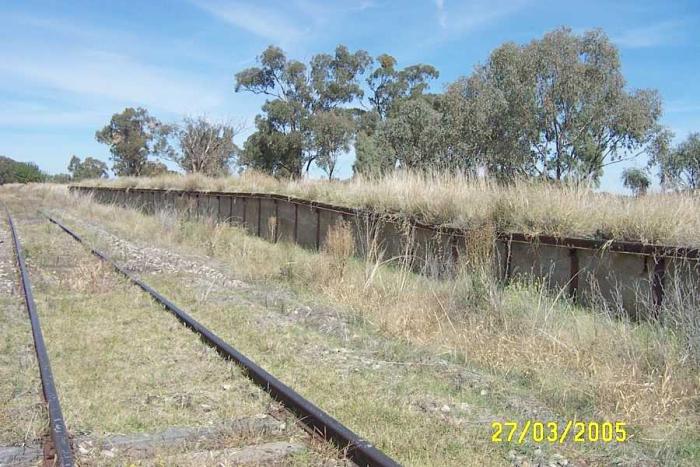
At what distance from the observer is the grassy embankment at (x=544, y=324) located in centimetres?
507

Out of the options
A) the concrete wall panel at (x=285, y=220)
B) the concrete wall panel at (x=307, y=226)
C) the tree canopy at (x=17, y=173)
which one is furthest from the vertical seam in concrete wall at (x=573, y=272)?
the tree canopy at (x=17, y=173)

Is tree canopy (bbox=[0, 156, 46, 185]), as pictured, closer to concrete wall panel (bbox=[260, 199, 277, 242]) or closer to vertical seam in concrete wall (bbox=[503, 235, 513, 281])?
concrete wall panel (bbox=[260, 199, 277, 242])

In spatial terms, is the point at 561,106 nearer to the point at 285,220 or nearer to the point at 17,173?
the point at 285,220

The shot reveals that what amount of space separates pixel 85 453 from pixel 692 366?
4805 millimetres

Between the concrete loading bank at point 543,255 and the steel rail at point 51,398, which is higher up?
the concrete loading bank at point 543,255

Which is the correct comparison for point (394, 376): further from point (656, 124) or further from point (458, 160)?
point (656, 124)

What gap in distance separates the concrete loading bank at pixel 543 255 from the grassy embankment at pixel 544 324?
0.26 meters

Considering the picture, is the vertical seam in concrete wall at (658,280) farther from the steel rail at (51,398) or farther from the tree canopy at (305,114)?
the tree canopy at (305,114)

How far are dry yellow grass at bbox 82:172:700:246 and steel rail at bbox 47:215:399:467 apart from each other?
467 cm

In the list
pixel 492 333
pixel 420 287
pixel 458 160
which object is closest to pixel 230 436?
pixel 492 333

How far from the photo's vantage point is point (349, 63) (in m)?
59.6

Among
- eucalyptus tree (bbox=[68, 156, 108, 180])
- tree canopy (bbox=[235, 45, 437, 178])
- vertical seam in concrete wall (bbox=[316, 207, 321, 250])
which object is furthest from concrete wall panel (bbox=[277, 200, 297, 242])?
eucalyptus tree (bbox=[68, 156, 108, 180])

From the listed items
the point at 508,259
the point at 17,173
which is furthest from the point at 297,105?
the point at 17,173

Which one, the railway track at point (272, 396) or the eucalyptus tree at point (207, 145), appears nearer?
the railway track at point (272, 396)
